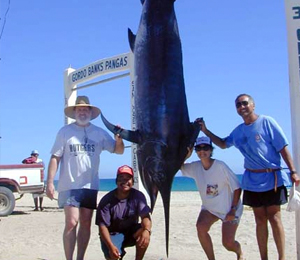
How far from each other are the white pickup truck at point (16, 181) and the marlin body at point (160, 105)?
683 cm

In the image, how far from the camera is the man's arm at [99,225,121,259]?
10.8 feet

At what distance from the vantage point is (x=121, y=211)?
11.3 feet

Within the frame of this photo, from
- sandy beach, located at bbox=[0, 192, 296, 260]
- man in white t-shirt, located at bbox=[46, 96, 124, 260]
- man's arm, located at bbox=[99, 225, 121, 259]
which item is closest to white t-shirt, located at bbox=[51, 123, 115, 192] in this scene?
man in white t-shirt, located at bbox=[46, 96, 124, 260]

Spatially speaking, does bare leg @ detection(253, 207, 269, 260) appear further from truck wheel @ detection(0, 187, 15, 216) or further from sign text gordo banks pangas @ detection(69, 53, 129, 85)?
truck wheel @ detection(0, 187, 15, 216)

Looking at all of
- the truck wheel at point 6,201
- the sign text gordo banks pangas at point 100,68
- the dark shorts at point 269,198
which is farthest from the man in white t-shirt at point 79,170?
the truck wheel at point 6,201

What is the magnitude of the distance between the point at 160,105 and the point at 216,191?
1.11 meters

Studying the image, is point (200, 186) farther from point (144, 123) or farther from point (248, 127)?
point (144, 123)

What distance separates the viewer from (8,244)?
5703mm

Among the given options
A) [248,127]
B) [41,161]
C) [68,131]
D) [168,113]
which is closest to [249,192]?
[248,127]

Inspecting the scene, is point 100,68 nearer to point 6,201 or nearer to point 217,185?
point 6,201

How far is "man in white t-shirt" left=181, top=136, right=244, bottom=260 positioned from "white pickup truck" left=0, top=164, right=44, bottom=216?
6207 millimetres

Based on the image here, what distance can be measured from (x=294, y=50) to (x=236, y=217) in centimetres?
146

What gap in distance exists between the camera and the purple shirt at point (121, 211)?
342 centimetres

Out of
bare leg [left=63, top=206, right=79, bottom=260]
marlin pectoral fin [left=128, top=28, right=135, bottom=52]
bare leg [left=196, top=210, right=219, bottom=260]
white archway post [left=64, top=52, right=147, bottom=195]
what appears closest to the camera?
marlin pectoral fin [left=128, top=28, right=135, bottom=52]
